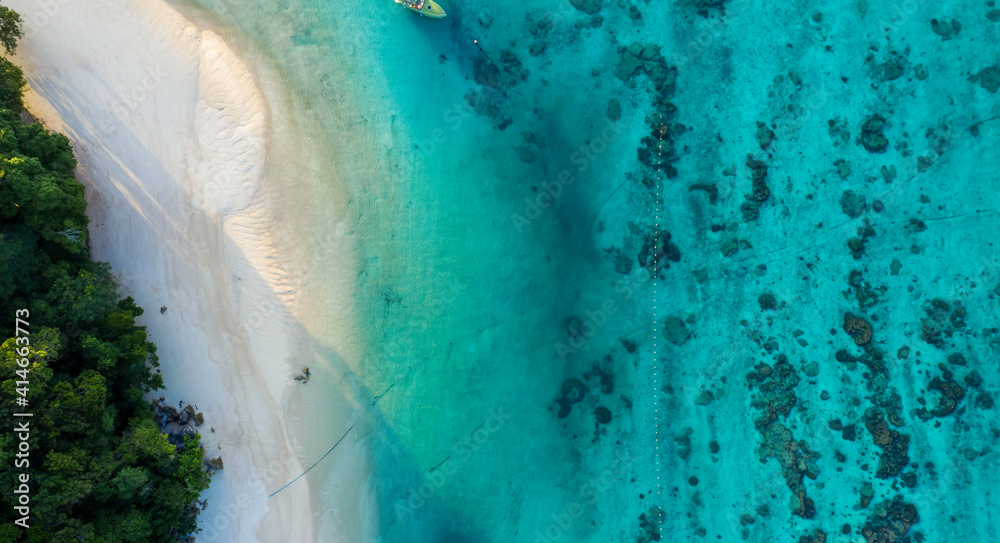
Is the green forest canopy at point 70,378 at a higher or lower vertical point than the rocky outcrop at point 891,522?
lower

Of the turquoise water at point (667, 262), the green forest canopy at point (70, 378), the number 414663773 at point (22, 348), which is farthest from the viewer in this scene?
the turquoise water at point (667, 262)

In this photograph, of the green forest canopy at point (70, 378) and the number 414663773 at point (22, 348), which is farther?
the green forest canopy at point (70, 378)

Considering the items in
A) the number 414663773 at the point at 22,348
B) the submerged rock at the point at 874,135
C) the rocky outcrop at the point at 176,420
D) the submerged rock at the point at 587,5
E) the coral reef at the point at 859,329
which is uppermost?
the submerged rock at the point at 874,135

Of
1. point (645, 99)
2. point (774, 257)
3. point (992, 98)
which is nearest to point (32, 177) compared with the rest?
point (645, 99)

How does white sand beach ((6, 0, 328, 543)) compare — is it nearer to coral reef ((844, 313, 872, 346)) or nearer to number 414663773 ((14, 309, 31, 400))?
number 414663773 ((14, 309, 31, 400))

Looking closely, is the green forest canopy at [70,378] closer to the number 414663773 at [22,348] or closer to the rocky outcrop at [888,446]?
the number 414663773 at [22,348]

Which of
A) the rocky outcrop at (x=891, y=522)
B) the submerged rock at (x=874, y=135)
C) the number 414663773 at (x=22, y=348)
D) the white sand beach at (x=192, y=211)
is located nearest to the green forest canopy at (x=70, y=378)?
the number 414663773 at (x=22, y=348)

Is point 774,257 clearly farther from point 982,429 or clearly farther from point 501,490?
point 501,490

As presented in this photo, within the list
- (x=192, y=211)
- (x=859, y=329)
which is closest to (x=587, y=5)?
(x=859, y=329)
